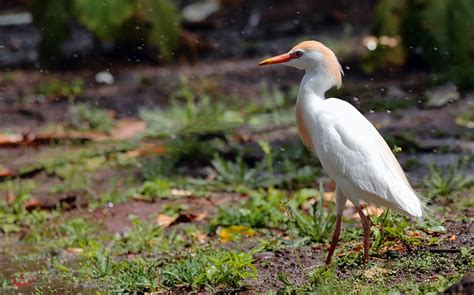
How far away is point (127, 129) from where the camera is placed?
9.08 metres

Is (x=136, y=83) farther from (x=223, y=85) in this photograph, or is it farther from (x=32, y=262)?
(x=32, y=262)

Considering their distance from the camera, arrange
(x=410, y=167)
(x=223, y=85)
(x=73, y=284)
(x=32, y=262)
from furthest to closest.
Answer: (x=223, y=85)
(x=410, y=167)
(x=32, y=262)
(x=73, y=284)

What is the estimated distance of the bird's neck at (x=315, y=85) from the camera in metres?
5.45

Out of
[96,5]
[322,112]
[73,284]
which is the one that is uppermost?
[96,5]

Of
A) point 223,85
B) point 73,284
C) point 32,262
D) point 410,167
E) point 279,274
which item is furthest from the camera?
point 223,85

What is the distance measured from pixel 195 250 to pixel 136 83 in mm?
4875

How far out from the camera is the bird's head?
5.48 m

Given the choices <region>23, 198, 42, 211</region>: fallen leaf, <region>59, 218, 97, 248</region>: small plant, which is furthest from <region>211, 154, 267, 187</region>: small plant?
<region>23, 198, 42, 211</region>: fallen leaf

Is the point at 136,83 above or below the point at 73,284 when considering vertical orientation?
above

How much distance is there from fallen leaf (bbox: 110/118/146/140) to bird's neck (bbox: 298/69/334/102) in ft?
11.9

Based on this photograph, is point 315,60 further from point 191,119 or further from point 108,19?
point 108,19

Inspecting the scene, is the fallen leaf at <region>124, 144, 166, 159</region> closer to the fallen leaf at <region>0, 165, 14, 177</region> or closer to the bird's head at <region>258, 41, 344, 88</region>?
the fallen leaf at <region>0, 165, 14, 177</region>

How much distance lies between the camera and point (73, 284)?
5.79 metres

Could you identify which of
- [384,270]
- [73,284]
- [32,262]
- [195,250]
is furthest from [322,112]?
[32,262]
